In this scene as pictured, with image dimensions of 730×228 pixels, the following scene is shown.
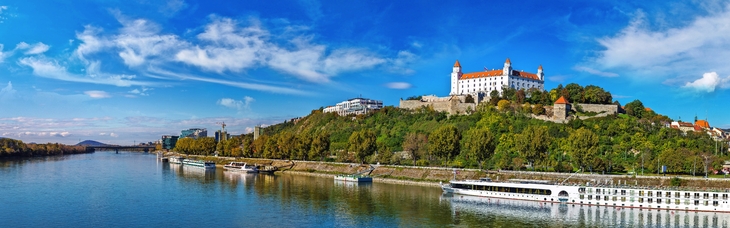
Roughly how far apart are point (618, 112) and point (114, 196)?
8185cm

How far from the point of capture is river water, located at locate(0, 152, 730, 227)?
38.3 metres

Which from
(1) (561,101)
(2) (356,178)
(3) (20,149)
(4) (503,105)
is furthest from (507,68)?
(3) (20,149)

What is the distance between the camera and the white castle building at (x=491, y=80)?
11581cm

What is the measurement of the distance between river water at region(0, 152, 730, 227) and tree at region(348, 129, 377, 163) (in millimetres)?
18520

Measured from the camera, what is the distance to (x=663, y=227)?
37.5 m

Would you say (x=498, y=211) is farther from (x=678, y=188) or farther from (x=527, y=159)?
(x=527, y=159)

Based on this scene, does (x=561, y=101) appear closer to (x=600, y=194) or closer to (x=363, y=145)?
(x=363, y=145)

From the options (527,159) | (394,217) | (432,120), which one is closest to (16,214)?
(394,217)

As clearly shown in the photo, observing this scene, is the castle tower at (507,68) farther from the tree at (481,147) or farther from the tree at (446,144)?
the tree at (481,147)

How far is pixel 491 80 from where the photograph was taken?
117 meters

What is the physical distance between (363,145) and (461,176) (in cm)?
1952

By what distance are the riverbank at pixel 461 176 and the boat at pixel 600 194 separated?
290 centimetres

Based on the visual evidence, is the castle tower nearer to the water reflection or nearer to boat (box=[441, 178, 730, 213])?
boat (box=[441, 178, 730, 213])

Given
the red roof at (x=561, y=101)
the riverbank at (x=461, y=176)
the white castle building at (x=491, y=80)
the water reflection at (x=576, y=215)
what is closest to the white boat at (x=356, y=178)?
the riverbank at (x=461, y=176)
